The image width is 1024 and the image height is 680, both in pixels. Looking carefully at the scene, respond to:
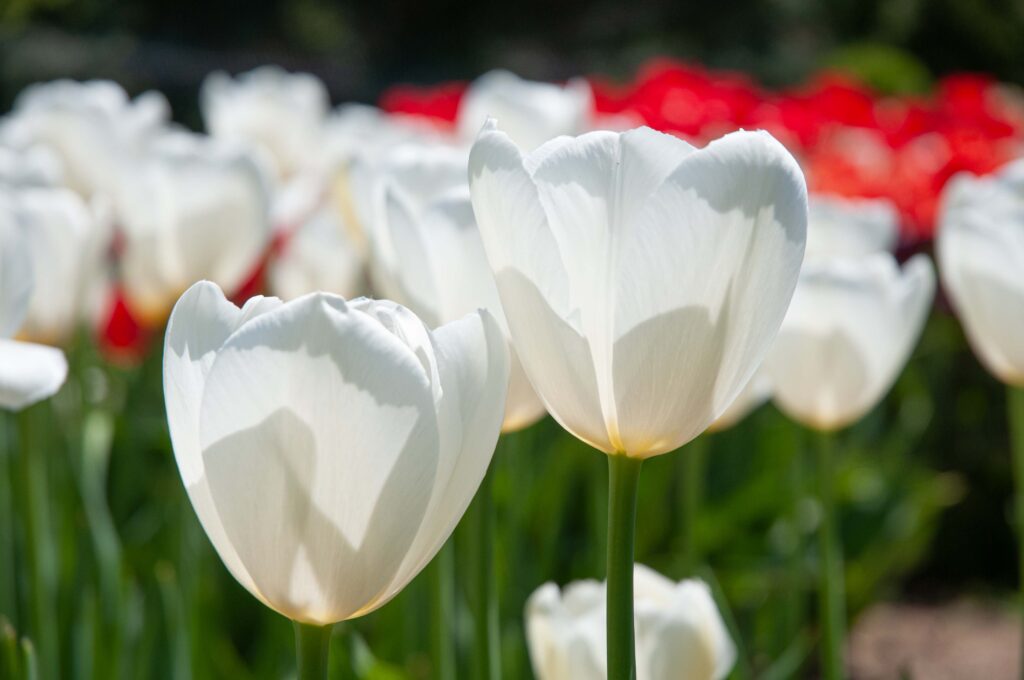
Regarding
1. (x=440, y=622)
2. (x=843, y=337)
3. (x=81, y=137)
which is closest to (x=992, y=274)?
(x=843, y=337)

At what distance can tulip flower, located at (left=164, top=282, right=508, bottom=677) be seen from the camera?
56 cm

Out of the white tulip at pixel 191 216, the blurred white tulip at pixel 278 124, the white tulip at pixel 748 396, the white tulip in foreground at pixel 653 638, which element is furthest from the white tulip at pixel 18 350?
the blurred white tulip at pixel 278 124

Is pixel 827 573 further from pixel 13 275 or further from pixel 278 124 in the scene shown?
pixel 278 124

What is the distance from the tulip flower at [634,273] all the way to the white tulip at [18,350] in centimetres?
25

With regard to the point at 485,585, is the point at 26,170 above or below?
above

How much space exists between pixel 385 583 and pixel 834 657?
0.68 m

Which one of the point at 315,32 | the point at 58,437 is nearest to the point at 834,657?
the point at 58,437

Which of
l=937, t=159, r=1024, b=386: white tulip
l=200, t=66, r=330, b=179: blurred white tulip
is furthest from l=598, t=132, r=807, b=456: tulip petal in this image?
l=200, t=66, r=330, b=179: blurred white tulip

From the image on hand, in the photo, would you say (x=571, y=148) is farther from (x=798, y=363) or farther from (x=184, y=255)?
(x=184, y=255)

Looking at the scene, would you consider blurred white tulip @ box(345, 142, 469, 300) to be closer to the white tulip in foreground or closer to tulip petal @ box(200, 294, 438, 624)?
the white tulip in foreground

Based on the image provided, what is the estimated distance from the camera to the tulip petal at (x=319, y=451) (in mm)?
553

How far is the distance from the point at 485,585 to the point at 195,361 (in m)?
0.37

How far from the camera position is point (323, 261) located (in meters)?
1.70

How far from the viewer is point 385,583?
600mm
